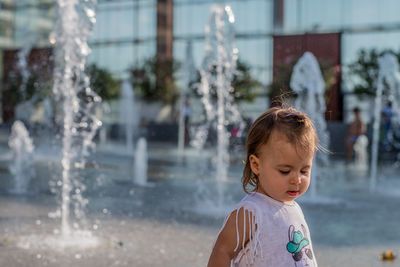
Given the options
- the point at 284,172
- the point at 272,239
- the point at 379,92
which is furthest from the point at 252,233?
the point at 379,92

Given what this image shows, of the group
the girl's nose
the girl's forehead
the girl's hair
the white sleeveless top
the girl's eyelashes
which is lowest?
the white sleeveless top

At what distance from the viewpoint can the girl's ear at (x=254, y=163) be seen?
1.50 meters

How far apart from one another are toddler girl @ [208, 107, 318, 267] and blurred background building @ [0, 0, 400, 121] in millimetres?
14729

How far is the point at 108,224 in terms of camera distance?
13.3 ft

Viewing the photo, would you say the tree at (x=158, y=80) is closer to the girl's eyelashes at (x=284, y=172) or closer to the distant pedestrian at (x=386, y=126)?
the distant pedestrian at (x=386, y=126)

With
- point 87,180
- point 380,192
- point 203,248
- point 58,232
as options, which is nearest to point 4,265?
point 58,232

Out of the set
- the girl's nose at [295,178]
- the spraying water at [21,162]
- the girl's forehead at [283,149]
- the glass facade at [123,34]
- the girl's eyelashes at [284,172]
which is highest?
the glass facade at [123,34]

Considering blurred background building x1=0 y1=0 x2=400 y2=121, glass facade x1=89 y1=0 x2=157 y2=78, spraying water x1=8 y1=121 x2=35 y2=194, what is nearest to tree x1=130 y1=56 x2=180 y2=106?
blurred background building x1=0 y1=0 x2=400 y2=121

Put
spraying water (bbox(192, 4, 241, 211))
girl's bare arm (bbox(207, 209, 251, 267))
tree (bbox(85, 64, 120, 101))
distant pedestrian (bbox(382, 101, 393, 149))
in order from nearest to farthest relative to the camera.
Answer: girl's bare arm (bbox(207, 209, 251, 267)), spraying water (bbox(192, 4, 241, 211)), distant pedestrian (bbox(382, 101, 393, 149)), tree (bbox(85, 64, 120, 101))

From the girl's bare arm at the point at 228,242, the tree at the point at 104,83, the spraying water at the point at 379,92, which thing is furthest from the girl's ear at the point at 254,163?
the tree at the point at 104,83

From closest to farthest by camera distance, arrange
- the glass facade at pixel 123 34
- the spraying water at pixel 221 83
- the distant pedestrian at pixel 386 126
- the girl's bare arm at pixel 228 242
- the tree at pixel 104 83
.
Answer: the girl's bare arm at pixel 228 242 < the spraying water at pixel 221 83 < the distant pedestrian at pixel 386 126 < the tree at pixel 104 83 < the glass facade at pixel 123 34

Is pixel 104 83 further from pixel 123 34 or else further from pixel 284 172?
pixel 284 172

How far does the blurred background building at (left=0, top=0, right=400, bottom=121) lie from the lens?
19.3 m

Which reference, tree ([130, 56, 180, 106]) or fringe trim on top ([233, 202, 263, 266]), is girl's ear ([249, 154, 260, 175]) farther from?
tree ([130, 56, 180, 106])
